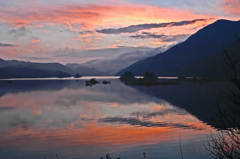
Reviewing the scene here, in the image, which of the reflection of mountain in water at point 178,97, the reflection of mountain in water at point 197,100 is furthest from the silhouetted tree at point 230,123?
the reflection of mountain in water at point 178,97

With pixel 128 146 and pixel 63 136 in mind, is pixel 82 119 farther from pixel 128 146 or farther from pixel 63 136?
pixel 128 146

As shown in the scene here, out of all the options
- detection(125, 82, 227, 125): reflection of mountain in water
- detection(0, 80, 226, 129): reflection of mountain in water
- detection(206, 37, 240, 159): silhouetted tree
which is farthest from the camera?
detection(0, 80, 226, 129): reflection of mountain in water

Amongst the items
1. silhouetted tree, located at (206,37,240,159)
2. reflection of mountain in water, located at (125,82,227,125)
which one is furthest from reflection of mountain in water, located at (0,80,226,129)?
silhouetted tree, located at (206,37,240,159)

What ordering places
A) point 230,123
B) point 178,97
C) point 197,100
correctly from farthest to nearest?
point 178,97, point 197,100, point 230,123

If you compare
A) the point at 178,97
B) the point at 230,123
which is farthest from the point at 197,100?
the point at 230,123

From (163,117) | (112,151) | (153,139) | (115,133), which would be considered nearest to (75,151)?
(112,151)

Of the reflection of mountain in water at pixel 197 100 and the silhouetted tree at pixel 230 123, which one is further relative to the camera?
the reflection of mountain in water at pixel 197 100

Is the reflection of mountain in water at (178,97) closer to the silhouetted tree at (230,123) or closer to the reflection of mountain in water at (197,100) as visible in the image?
the reflection of mountain in water at (197,100)

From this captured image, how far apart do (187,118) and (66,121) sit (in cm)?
1378

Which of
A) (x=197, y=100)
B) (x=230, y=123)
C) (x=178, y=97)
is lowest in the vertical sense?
(x=197, y=100)

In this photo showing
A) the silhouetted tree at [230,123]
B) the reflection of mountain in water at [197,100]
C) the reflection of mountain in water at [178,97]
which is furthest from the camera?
the reflection of mountain in water at [178,97]

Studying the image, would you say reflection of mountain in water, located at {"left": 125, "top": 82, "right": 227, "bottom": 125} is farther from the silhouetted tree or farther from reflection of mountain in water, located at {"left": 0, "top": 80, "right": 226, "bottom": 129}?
the silhouetted tree

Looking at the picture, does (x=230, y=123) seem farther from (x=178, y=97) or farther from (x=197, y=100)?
(x=178, y=97)

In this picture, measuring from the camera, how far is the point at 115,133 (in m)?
18.0
